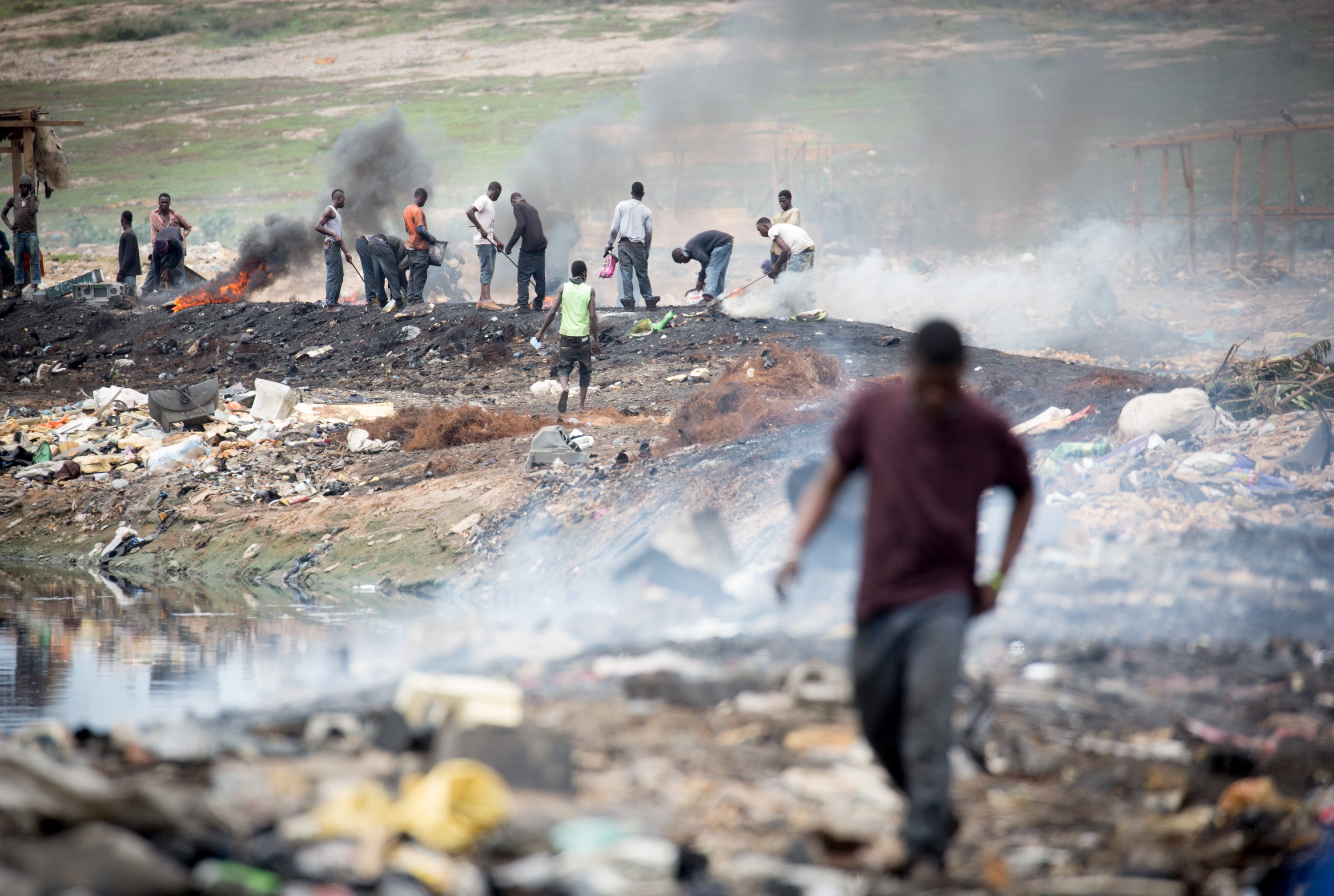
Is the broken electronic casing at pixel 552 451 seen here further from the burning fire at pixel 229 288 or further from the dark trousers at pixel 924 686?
the burning fire at pixel 229 288

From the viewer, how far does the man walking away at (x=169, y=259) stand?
18.5m

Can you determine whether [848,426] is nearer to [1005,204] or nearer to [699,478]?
[699,478]

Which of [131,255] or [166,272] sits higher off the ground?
[131,255]

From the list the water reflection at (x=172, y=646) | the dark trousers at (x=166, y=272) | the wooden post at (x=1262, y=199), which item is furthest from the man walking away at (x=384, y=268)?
the wooden post at (x=1262, y=199)

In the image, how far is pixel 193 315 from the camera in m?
17.3

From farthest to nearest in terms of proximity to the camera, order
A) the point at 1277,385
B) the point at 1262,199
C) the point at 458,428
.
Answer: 1. the point at 1262,199
2. the point at 458,428
3. the point at 1277,385

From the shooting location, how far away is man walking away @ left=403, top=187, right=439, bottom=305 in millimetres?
14703

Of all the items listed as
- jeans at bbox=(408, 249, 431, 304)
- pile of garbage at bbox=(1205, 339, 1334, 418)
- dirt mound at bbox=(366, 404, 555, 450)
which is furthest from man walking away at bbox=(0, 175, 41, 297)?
pile of garbage at bbox=(1205, 339, 1334, 418)

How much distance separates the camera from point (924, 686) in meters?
2.70

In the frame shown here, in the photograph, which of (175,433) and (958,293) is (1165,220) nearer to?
(958,293)

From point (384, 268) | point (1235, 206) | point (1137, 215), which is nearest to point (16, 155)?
point (384, 268)

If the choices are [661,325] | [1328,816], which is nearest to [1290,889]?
[1328,816]

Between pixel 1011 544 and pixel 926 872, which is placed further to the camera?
pixel 1011 544

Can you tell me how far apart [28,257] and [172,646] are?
15050 mm
